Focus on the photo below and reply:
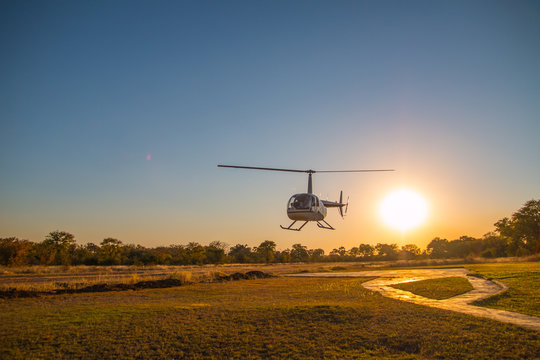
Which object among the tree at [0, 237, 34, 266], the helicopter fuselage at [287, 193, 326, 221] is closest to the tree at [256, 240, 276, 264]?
the tree at [0, 237, 34, 266]

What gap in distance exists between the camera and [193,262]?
7062 cm

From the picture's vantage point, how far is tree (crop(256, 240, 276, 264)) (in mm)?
91000

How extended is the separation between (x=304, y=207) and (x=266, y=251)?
71786 millimetres

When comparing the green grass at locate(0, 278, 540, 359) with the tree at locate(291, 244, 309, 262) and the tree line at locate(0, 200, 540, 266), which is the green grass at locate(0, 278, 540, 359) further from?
the tree at locate(291, 244, 309, 262)

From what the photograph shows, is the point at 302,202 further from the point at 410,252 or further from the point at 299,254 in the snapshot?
the point at 410,252

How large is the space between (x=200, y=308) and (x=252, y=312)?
2.53 metres

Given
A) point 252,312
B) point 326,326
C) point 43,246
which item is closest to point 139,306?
point 252,312

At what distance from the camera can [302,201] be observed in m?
23.0

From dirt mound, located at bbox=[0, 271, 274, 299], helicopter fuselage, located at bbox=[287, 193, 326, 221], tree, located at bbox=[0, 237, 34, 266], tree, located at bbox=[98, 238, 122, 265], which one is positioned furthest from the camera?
tree, located at bbox=[98, 238, 122, 265]

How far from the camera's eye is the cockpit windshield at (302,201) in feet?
74.8

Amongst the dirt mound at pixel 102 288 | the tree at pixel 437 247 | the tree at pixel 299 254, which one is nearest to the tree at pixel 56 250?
the dirt mound at pixel 102 288

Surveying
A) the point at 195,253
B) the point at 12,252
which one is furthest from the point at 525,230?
the point at 12,252

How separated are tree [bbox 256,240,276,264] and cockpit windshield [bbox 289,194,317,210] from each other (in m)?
69.8

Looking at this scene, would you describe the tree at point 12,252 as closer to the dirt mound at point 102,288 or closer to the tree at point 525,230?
the dirt mound at point 102,288
